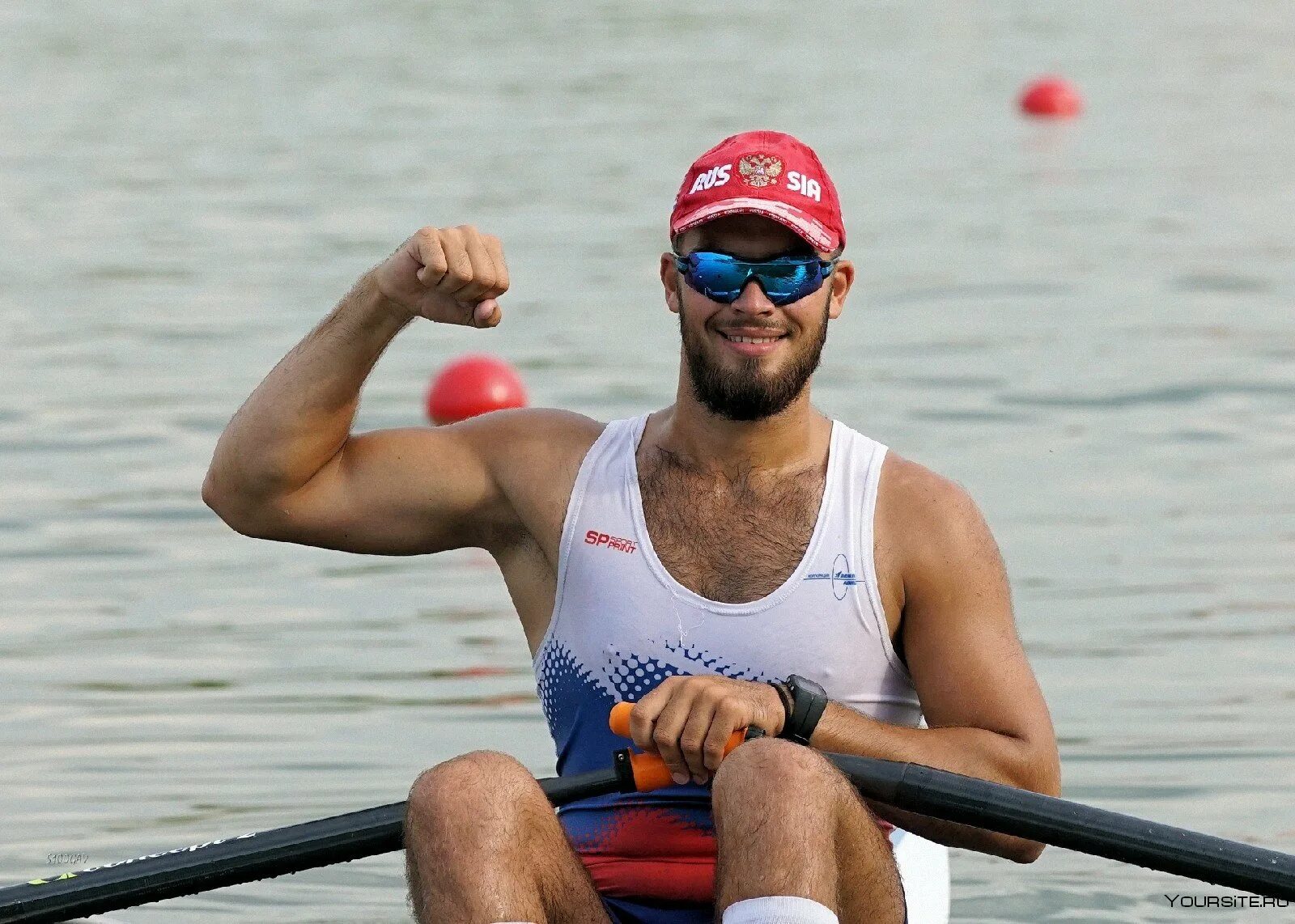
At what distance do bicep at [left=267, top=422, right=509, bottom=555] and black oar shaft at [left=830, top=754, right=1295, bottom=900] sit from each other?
3.71 feet

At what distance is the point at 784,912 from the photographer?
14.2 ft

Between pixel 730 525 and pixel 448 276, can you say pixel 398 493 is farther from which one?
pixel 730 525

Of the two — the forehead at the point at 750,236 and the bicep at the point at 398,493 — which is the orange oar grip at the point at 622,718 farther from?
the forehead at the point at 750,236

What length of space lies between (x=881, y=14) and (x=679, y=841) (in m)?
28.1

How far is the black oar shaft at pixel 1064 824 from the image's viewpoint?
15.3ft

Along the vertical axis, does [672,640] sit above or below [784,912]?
above

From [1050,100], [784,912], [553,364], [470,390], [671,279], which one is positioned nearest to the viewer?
[784,912]

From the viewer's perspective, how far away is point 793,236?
5.14 metres

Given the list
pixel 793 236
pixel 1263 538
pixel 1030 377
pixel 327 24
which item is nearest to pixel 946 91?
pixel 327 24

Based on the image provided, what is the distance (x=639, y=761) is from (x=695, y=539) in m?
0.65

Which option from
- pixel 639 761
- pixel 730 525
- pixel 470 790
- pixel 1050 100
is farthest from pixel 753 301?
pixel 1050 100

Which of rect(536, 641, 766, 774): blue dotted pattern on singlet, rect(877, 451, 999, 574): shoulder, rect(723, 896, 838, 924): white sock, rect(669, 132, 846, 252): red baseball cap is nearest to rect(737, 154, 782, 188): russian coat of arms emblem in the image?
rect(669, 132, 846, 252): red baseball cap

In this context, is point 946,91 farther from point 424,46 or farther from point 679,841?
point 679,841

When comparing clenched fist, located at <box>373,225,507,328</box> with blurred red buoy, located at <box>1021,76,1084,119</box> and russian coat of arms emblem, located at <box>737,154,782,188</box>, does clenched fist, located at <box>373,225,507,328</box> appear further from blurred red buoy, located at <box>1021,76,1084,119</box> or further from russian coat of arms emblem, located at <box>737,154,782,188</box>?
blurred red buoy, located at <box>1021,76,1084,119</box>
